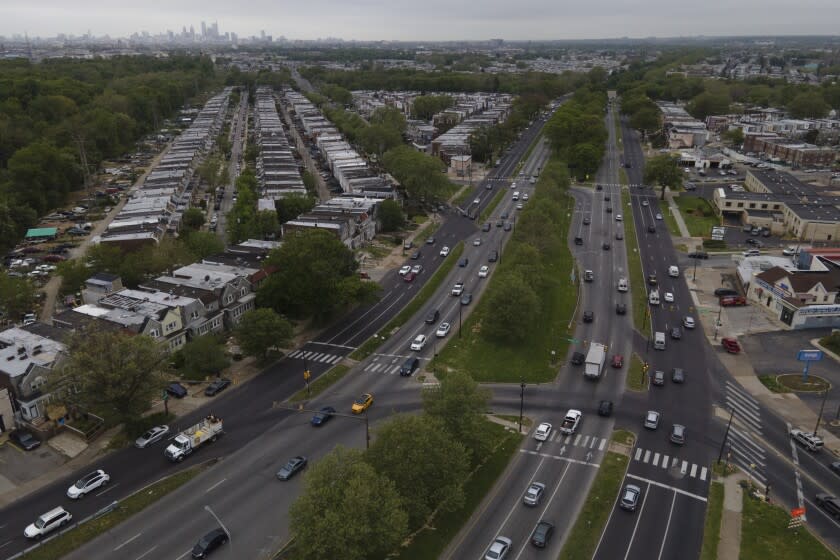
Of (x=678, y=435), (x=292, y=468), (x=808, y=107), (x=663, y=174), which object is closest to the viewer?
(x=292, y=468)

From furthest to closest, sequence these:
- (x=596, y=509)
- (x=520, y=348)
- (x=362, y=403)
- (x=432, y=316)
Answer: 1. (x=432, y=316)
2. (x=520, y=348)
3. (x=362, y=403)
4. (x=596, y=509)

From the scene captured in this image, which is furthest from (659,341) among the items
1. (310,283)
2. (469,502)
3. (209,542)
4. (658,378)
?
(209,542)

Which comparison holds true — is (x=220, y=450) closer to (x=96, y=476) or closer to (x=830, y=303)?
(x=96, y=476)

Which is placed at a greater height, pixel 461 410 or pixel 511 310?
pixel 461 410

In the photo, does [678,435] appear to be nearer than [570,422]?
Yes

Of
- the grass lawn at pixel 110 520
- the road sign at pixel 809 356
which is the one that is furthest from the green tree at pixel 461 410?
the road sign at pixel 809 356

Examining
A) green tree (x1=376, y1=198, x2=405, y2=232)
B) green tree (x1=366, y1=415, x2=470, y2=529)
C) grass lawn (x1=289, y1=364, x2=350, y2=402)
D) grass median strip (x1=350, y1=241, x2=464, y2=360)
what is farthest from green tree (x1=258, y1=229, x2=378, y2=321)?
green tree (x1=376, y1=198, x2=405, y2=232)

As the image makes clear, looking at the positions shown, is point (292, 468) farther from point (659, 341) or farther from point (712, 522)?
point (659, 341)
